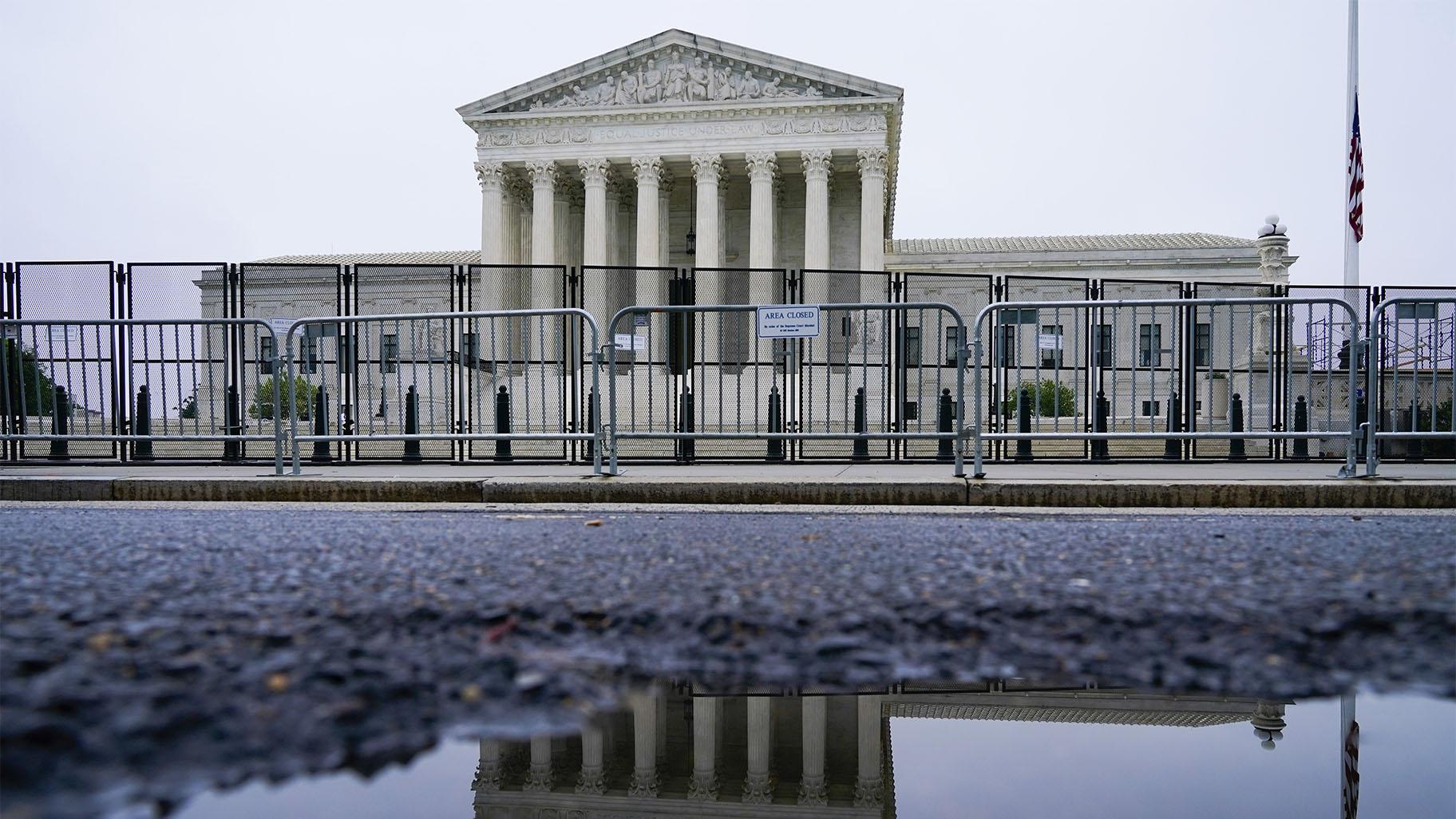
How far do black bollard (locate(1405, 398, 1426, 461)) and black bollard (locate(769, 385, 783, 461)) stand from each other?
5.34 metres

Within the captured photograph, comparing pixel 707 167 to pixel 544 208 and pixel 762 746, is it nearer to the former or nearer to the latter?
pixel 544 208

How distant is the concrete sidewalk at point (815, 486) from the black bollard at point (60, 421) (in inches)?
56.2

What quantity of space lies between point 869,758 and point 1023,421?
8551mm

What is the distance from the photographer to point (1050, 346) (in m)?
10.1

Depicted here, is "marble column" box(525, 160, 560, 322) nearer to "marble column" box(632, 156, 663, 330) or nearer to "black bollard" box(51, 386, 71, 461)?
"marble column" box(632, 156, 663, 330)

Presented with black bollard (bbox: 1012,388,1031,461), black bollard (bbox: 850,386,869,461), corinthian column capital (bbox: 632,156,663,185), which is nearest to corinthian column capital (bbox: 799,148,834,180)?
corinthian column capital (bbox: 632,156,663,185)

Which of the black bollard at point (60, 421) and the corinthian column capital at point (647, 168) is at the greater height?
the corinthian column capital at point (647, 168)

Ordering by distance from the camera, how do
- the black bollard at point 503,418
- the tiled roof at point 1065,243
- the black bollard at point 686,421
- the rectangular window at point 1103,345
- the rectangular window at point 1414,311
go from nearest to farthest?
the rectangular window at point 1414,311, the rectangular window at point 1103,345, the black bollard at point 503,418, the black bollard at point 686,421, the tiled roof at point 1065,243

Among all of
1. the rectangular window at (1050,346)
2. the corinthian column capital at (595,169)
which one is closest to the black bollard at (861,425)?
the rectangular window at (1050,346)

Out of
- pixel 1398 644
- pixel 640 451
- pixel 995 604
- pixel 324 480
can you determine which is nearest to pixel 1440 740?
pixel 1398 644

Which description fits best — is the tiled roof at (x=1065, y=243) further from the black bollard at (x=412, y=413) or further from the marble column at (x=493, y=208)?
the black bollard at (x=412, y=413)

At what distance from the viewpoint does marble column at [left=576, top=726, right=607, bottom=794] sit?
157 cm

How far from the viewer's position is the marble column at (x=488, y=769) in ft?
5.09

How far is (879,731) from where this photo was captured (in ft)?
6.14
